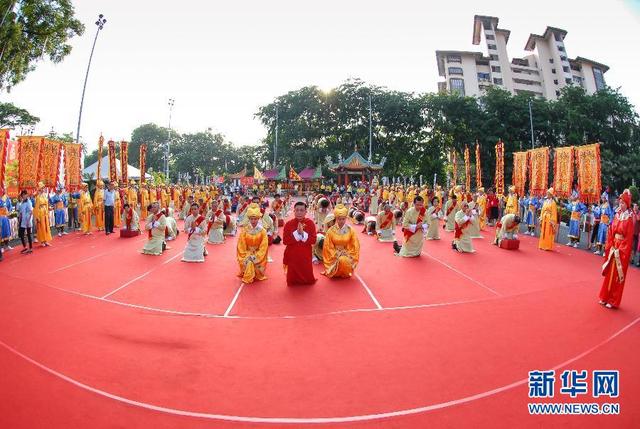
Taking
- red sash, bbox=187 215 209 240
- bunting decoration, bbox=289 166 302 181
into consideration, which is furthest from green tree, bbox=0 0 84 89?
bunting decoration, bbox=289 166 302 181

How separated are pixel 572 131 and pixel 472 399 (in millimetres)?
42615

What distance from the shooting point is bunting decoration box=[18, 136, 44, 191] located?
1345 centimetres

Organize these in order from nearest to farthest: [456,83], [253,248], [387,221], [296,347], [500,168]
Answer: [296,347] → [253,248] → [387,221] → [500,168] → [456,83]

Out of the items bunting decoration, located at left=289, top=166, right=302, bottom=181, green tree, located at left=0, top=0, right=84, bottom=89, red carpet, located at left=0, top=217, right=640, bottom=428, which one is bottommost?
red carpet, located at left=0, top=217, right=640, bottom=428

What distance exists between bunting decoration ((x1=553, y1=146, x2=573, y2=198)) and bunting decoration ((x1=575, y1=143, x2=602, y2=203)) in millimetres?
569

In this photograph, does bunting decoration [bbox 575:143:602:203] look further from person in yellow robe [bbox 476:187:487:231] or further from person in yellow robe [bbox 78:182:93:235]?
person in yellow robe [bbox 78:182:93:235]

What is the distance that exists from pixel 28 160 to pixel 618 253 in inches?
678

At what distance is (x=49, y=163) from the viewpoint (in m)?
14.7

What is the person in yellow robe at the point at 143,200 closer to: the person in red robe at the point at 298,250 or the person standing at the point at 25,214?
the person standing at the point at 25,214

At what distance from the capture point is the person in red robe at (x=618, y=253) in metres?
6.31

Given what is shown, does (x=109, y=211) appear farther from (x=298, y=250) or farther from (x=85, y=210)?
(x=298, y=250)

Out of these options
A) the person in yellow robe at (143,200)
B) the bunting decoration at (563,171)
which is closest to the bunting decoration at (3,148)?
the person in yellow robe at (143,200)

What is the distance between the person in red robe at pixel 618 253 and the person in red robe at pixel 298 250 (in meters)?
5.28

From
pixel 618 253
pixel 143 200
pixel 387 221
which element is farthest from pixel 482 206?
pixel 143 200
